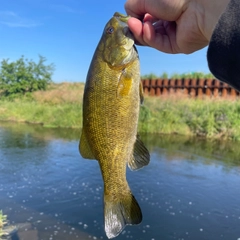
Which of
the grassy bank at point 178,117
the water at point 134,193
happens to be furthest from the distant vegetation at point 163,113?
the water at point 134,193

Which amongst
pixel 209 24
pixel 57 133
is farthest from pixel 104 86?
pixel 57 133

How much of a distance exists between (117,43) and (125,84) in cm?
25

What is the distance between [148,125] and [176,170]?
23.5 ft

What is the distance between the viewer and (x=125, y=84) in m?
1.84

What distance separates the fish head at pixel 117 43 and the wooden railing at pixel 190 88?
1923 cm

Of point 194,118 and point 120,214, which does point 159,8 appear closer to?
point 120,214

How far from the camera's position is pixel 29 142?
14.5 m

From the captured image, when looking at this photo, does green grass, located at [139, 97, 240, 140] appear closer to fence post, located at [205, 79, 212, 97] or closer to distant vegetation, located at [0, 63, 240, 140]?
distant vegetation, located at [0, 63, 240, 140]

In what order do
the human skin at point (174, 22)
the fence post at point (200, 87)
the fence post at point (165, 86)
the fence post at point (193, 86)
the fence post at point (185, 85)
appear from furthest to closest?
the fence post at point (165, 86), the fence post at point (185, 85), the fence post at point (193, 86), the fence post at point (200, 87), the human skin at point (174, 22)

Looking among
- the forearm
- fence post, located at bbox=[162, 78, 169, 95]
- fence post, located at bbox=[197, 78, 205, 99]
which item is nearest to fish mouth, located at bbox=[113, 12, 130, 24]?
the forearm

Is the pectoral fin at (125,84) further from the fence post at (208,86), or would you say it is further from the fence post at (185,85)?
the fence post at (185,85)

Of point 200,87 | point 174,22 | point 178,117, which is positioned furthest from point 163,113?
point 174,22

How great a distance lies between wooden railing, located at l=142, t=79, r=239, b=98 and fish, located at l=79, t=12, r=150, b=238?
62.9ft

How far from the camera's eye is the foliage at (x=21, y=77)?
2880 centimetres
